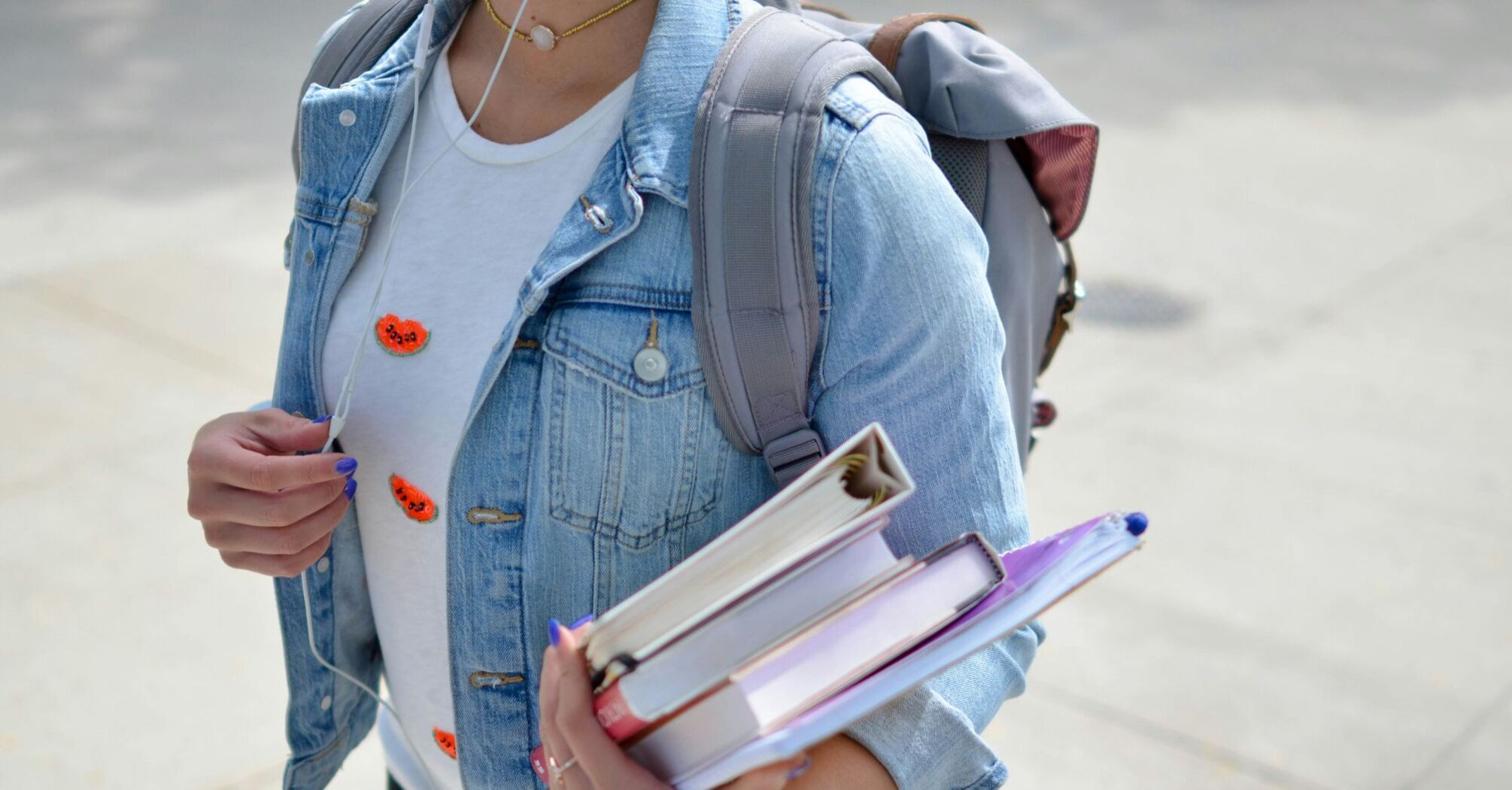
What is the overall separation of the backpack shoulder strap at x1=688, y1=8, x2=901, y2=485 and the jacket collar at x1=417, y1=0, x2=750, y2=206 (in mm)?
33

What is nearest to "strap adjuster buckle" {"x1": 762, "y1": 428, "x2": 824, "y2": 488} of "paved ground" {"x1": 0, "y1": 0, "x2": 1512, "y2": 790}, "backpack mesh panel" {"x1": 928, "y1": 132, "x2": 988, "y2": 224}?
"backpack mesh panel" {"x1": 928, "y1": 132, "x2": 988, "y2": 224}

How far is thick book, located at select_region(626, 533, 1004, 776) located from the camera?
2.79 ft

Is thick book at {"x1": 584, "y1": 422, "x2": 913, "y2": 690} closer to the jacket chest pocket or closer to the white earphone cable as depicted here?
the jacket chest pocket

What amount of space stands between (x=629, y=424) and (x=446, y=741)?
1.51 feet

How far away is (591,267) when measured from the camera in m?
1.16

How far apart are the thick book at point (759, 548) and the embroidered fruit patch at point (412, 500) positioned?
420mm

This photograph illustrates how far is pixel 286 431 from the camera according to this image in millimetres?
1253

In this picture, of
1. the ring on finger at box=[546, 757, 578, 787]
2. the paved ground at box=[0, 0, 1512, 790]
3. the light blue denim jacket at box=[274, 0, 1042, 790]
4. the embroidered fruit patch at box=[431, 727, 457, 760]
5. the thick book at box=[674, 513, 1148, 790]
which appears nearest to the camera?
the thick book at box=[674, 513, 1148, 790]

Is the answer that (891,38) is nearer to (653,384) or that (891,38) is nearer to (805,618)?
(653,384)

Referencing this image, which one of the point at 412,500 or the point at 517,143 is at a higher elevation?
the point at 517,143

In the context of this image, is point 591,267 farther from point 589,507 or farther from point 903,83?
point 903,83

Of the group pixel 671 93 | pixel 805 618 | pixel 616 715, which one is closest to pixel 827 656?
pixel 805 618

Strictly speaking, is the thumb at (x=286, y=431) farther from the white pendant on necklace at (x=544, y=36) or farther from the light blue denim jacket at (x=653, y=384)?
the white pendant on necklace at (x=544, y=36)

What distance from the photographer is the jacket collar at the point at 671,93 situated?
1.13 metres
